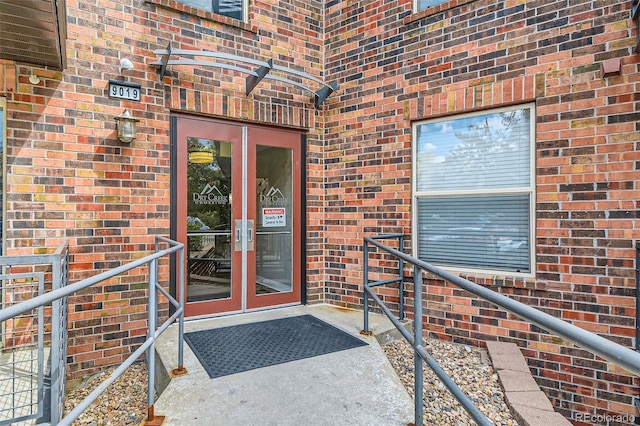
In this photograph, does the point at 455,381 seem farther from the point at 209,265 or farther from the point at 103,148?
the point at 103,148

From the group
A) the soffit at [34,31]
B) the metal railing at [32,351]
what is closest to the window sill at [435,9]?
the soffit at [34,31]

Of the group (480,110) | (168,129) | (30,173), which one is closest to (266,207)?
(168,129)

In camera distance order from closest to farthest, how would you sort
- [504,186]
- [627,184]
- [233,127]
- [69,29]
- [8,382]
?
[8,382] → [627,184] → [69,29] → [504,186] → [233,127]

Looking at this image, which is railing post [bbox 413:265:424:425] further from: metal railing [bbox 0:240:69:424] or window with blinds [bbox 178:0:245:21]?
window with blinds [bbox 178:0:245:21]

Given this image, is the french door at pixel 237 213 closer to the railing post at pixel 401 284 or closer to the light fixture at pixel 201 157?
the light fixture at pixel 201 157

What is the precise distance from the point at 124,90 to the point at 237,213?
1.64 metres

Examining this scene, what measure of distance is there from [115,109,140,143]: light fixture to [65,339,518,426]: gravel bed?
210 cm

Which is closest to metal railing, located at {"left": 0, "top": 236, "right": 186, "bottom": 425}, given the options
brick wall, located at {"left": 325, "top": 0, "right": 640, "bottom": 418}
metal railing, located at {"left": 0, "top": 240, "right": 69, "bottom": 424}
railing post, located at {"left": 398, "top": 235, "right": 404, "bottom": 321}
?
metal railing, located at {"left": 0, "top": 240, "right": 69, "bottom": 424}

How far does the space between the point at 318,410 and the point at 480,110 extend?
311 centimetres

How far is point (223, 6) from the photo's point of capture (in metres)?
4.27

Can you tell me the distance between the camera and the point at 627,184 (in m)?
3.02

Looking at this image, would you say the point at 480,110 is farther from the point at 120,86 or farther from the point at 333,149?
the point at 120,86

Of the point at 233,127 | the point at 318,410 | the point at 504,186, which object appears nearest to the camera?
the point at 318,410

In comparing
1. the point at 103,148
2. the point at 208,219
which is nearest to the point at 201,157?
the point at 208,219
